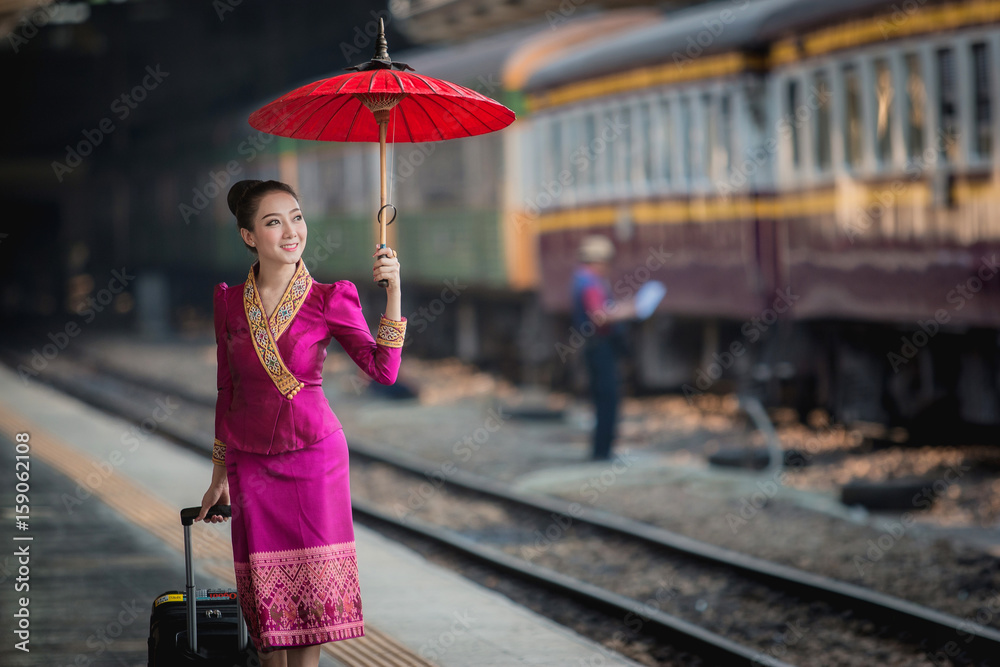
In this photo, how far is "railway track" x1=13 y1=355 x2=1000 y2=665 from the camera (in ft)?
18.1

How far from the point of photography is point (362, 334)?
137 inches

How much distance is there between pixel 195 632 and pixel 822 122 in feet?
27.9

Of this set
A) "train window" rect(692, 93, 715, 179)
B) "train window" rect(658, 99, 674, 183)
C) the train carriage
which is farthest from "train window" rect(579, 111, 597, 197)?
"train window" rect(692, 93, 715, 179)

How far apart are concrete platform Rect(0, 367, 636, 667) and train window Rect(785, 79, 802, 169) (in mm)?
5653

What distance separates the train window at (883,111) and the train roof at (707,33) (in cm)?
47

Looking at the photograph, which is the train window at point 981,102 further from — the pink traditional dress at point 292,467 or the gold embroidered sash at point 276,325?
the gold embroidered sash at point 276,325

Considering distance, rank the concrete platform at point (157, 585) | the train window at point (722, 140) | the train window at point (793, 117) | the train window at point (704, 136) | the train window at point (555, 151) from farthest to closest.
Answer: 1. the train window at point (555, 151)
2. the train window at point (704, 136)
3. the train window at point (722, 140)
4. the train window at point (793, 117)
5. the concrete platform at point (157, 585)

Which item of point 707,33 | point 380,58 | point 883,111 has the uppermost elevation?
point 707,33

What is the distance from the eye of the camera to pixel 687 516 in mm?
8602

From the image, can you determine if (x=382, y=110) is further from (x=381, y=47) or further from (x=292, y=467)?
(x=292, y=467)

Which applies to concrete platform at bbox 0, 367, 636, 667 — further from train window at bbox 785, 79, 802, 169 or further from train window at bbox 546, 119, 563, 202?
train window at bbox 546, 119, 563, 202

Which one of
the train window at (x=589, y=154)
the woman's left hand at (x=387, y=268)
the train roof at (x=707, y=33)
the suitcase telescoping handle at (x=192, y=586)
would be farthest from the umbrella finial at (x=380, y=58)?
the train window at (x=589, y=154)

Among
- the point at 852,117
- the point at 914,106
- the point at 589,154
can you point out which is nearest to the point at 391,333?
the point at 914,106

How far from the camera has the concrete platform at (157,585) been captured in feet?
15.6
